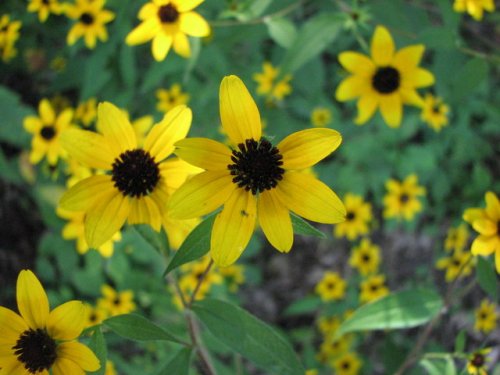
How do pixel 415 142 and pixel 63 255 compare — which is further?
pixel 415 142

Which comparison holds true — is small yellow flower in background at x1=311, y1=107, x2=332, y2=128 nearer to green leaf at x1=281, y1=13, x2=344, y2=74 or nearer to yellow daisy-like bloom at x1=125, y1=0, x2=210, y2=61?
green leaf at x1=281, y1=13, x2=344, y2=74

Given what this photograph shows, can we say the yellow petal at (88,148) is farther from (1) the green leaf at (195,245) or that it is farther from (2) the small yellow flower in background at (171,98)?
(2) the small yellow flower in background at (171,98)

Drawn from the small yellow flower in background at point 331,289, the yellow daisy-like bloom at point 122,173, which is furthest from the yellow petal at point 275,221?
the small yellow flower in background at point 331,289

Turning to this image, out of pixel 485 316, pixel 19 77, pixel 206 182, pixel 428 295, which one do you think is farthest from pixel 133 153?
pixel 19 77

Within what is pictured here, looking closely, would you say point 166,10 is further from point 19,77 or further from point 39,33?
point 19,77

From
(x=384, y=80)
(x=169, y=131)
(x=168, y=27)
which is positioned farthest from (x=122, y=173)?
(x=384, y=80)

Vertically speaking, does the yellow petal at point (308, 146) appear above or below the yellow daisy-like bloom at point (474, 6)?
above
